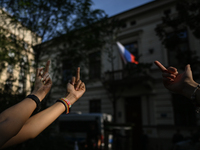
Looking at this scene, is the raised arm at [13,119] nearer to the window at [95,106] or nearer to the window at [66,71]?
the window at [66,71]

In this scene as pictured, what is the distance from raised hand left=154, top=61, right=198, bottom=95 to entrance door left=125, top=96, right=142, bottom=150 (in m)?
15.3

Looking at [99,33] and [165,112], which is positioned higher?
[99,33]

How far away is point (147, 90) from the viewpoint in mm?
16125

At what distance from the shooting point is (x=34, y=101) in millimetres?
1340

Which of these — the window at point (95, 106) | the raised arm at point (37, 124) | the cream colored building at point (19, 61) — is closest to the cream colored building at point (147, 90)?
the window at point (95, 106)

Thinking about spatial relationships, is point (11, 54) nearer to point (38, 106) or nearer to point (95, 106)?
point (38, 106)

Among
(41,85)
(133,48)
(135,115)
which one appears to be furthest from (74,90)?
(133,48)

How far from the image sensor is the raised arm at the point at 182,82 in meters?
1.43

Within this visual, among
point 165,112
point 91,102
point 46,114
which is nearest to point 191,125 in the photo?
point 165,112

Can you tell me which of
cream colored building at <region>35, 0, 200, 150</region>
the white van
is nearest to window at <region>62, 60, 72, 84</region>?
cream colored building at <region>35, 0, 200, 150</region>

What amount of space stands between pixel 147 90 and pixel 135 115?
8.62 ft

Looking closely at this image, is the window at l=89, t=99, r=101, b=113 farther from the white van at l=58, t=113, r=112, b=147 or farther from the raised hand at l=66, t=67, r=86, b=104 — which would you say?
the raised hand at l=66, t=67, r=86, b=104

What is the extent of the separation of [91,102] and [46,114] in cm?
1851

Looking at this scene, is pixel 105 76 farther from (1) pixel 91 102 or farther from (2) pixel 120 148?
(2) pixel 120 148
